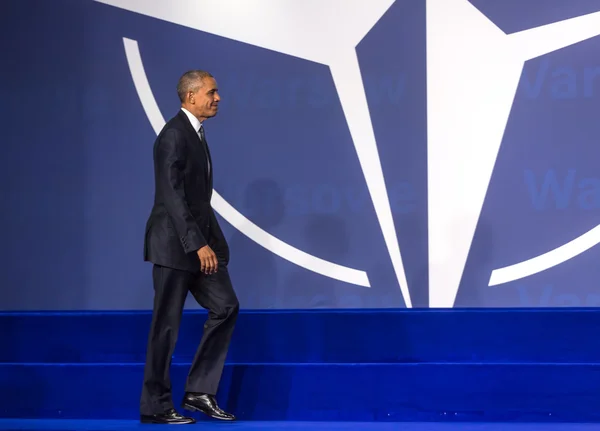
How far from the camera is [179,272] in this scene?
3.59 metres

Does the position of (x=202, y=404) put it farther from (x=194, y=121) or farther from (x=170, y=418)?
(x=194, y=121)

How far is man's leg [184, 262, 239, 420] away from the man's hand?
0.55ft

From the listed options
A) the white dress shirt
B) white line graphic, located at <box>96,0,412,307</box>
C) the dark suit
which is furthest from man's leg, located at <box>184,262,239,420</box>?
white line graphic, located at <box>96,0,412,307</box>

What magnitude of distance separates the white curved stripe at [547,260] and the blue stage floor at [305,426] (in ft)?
4.87

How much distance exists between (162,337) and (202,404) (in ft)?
1.04

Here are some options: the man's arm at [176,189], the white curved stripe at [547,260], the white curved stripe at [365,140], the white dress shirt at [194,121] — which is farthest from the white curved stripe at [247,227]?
the man's arm at [176,189]

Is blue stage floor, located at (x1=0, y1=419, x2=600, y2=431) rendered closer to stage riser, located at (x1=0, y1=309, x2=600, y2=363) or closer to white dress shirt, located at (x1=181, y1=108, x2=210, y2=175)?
stage riser, located at (x1=0, y1=309, x2=600, y2=363)

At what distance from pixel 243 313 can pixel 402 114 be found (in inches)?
60.5

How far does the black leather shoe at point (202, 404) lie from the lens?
3633 millimetres

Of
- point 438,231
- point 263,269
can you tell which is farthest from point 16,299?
point 438,231

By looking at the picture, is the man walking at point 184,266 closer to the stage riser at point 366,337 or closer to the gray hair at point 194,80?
the gray hair at point 194,80

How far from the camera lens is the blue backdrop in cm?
504

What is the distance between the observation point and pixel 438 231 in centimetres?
512

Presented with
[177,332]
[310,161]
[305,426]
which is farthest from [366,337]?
[310,161]
